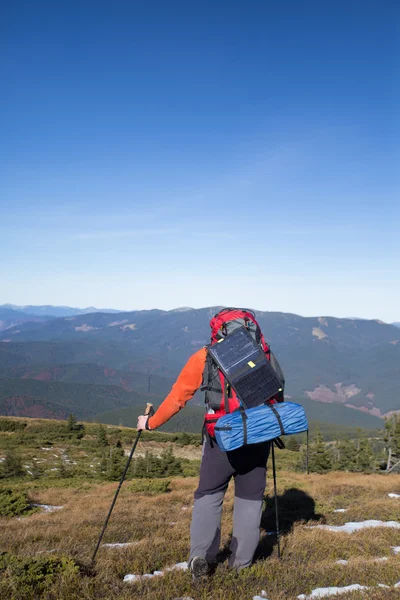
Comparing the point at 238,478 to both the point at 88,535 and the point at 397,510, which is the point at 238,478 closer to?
the point at 88,535

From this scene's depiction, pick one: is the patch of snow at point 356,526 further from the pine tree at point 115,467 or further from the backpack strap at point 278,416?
the pine tree at point 115,467

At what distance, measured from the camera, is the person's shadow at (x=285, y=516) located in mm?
6767

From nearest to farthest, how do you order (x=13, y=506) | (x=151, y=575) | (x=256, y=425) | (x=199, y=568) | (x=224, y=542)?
1. (x=256, y=425)
2. (x=199, y=568)
3. (x=151, y=575)
4. (x=224, y=542)
5. (x=13, y=506)

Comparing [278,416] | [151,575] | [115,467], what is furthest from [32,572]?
[115,467]

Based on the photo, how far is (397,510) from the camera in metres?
10.2

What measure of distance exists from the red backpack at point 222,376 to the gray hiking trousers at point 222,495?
405mm

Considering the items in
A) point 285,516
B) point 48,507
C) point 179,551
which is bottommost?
point 48,507

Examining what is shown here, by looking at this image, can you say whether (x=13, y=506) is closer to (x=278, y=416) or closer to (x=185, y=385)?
(x=185, y=385)

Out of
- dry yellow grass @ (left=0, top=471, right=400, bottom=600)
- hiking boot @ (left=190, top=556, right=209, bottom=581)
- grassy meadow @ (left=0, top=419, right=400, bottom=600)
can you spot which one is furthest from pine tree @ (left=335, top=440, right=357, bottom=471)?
hiking boot @ (left=190, top=556, right=209, bottom=581)

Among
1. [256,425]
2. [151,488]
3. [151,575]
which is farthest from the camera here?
[151,488]

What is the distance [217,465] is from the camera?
4.88m

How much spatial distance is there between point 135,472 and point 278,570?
2091 centimetres

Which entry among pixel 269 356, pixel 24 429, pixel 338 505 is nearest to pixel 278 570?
pixel 269 356

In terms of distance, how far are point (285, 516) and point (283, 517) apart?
25cm
